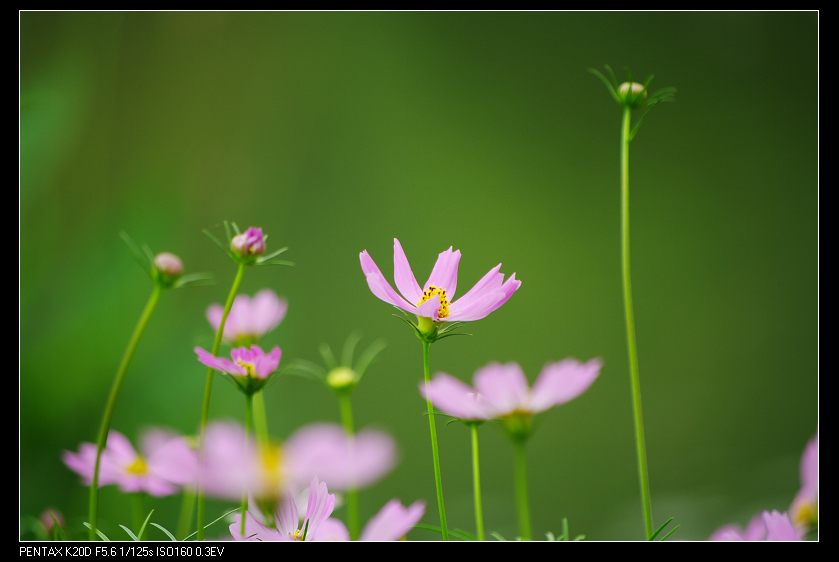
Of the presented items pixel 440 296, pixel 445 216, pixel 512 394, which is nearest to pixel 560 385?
pixel 512 394

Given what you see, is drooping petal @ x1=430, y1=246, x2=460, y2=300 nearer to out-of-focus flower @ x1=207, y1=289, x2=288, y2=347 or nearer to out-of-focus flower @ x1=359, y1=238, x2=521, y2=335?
out-of-focus flower @ x1=359, y1=238, x2=521, y2=335

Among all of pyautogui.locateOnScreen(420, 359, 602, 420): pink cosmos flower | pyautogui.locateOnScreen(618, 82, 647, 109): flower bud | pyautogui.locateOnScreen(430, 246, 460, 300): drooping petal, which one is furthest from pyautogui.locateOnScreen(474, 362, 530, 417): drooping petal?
pyautogui.locateOnScreen(618, 82, 647, 109): flower bud

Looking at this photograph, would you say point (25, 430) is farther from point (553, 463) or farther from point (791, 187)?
point (791, 187)

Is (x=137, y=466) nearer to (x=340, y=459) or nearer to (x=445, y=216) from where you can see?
(x=340, y=459)

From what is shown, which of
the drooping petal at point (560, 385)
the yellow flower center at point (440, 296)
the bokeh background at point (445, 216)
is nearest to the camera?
the drooping petal at point (560, 385)

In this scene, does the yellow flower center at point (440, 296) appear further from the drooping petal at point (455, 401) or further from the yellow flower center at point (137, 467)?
the yellow flower center at point (137, 467)

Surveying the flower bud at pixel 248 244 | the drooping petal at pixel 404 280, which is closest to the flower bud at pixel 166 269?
the flower bud at pixel 248 244
